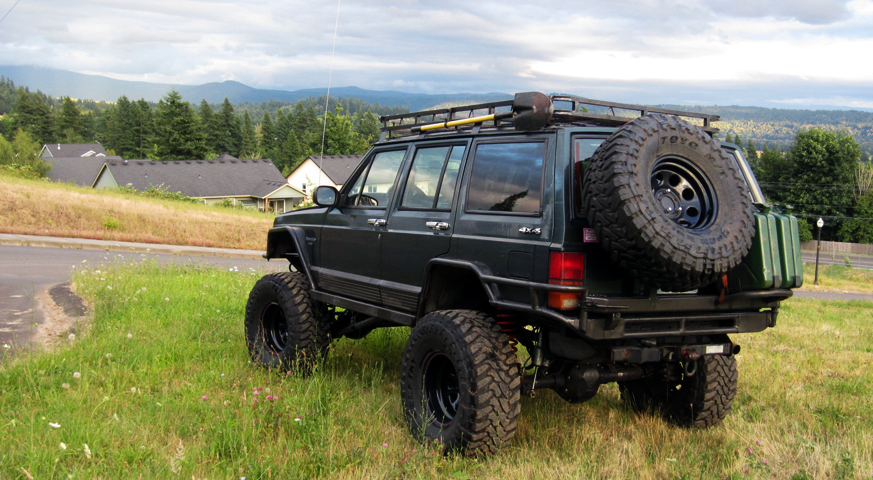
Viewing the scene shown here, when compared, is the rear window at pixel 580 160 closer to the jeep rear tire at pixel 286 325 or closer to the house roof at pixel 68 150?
the jeep rear tire at pixel 286 325

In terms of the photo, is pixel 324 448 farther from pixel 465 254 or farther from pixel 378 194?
pixel 378 194

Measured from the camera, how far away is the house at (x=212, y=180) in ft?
194

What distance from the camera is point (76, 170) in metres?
71.6

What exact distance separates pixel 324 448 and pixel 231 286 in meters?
6.69

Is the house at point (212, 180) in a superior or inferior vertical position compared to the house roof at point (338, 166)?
inferior

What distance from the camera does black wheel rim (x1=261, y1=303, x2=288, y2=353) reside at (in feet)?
20.7

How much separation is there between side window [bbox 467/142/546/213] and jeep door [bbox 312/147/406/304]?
1.02 metres

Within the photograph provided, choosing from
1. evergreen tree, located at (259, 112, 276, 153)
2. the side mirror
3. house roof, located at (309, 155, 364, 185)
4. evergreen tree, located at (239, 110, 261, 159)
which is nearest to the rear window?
the side mirror

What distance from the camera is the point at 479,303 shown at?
15.5 feet

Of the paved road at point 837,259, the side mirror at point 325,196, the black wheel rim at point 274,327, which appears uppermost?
the side mirror at point 325,196

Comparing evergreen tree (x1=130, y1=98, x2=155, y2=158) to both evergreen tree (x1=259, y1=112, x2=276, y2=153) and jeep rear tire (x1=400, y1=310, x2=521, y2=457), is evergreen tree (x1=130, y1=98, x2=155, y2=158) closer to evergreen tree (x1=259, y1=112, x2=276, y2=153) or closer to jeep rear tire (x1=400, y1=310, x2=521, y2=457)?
evergreen tree (x1=259, y1=112, x2=276, y2=153)

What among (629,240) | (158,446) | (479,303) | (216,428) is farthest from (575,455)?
(158,446)

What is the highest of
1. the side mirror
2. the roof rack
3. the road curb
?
the roof rack

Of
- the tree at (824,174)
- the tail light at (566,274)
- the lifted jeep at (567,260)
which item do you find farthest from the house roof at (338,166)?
the tail light at (566,274)
